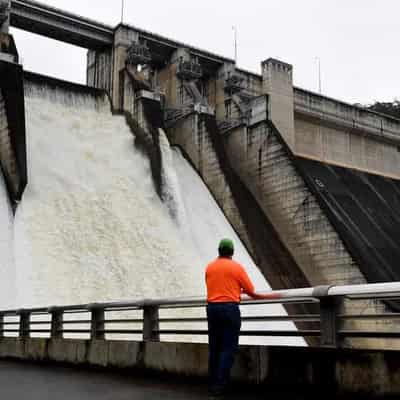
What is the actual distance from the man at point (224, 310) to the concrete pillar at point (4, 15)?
21075 millimetres

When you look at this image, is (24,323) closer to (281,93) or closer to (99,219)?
Answer: (99,219)

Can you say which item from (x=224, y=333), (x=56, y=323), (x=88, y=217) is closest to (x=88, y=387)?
(x=224, y=333)

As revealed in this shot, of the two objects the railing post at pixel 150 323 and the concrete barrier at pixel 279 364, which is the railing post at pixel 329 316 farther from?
the railing post at pixel 150 323

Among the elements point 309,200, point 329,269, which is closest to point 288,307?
point 329,269

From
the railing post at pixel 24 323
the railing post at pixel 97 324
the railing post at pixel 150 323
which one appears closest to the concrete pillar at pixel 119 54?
the railing post at pixel 24 323

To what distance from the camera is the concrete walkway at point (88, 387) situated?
6.40 meters

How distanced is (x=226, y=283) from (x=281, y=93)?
26.0 meters

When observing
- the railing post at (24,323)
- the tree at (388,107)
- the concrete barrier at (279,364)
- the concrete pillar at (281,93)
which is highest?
the tree at (388,107)

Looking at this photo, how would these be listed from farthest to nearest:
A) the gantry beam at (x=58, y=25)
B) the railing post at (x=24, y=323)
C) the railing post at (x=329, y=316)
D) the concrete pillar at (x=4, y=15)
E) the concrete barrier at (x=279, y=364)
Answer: the gantry beam at (x=58, y=25), the concrete pillar at (x=4, y=15), the railing post at (x=24, y=323), the railing post at (x=329, y=316), the concrete barrier at (x=279, y=364)

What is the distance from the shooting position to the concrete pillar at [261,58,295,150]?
98.5 ft

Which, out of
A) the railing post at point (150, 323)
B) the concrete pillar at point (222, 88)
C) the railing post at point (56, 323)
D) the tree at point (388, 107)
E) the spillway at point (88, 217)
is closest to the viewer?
the railing post at point (150, 323)

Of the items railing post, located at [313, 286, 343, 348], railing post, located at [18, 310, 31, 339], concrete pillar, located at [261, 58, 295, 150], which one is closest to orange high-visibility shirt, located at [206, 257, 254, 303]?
railing post, located at [313, 286, 343, 348]

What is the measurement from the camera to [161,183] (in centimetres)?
2291

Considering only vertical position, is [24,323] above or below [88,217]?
below
